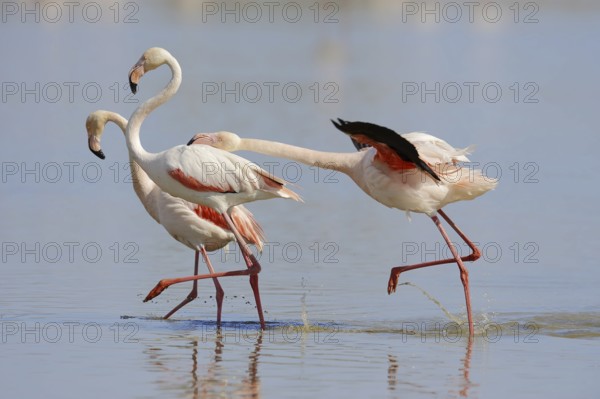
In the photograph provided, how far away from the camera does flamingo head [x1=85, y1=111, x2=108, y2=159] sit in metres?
10.1

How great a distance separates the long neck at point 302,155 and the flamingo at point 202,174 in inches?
5.7

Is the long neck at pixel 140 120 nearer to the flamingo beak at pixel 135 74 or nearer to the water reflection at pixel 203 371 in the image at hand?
the flamingo beak at pixel 135 74

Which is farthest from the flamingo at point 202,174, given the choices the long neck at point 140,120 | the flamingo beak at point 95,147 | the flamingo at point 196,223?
the flamingo beak at point 95,147

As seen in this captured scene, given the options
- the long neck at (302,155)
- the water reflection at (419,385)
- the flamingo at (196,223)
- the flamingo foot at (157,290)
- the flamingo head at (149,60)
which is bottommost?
the water reflection at (419,385)

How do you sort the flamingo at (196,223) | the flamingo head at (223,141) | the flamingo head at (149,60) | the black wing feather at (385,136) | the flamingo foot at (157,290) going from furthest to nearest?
the flamingo at (196,223) → the flamingo head at (223,141) → the flamingo head at (149,60) → the flamingo foot at (157,290) → the black wing feather at (385,136)

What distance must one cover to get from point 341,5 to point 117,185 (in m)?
30.8

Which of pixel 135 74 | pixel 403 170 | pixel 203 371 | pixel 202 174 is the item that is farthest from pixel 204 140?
pixel 203 371

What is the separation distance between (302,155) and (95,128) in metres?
1.94

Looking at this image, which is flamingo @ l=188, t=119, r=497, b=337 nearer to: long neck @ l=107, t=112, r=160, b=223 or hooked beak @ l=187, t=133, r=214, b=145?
hooked beak @ l=187, t=133, r=214, b=145

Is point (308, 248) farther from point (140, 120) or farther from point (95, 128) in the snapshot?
point (140, 120)

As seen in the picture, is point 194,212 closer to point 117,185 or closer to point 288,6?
point 117,185

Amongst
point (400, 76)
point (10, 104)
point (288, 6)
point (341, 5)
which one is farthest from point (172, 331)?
point (341, 5)

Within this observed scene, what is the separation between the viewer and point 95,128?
1010 centimetres

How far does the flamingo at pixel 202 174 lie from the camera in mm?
8891
